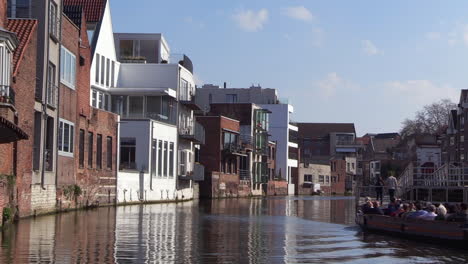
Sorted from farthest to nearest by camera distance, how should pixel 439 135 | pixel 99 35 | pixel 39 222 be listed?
1. pixel 439 135
2. pixel 99 35
3. pixel 39 222

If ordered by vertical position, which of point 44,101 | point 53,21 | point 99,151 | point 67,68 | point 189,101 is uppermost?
point 53,21

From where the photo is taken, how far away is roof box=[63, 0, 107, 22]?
58875 mm

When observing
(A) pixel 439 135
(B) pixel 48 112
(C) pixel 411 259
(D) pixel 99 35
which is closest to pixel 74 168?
(B) pixel 48 112

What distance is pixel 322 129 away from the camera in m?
177

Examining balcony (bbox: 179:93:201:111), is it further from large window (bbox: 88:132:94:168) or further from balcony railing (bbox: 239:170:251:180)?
large window (bbox: 88:132:94:168)

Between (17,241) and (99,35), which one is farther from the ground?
(99,35)

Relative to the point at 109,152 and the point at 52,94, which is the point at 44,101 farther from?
the point at 109,152

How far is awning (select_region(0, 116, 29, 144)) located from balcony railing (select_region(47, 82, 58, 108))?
1117cm

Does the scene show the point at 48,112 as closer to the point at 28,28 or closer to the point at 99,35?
the point at 28,28

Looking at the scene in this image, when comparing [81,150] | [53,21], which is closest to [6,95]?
[53,21]

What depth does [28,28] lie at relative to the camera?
1344 inches

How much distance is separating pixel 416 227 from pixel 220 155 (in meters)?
52.9

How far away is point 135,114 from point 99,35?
6939 millimetres

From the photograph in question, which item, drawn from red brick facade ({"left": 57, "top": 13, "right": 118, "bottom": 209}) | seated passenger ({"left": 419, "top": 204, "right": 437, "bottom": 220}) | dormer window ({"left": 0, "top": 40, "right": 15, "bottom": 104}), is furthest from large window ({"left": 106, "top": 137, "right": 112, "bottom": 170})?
seated passenger ({"left": 419, "top": 204, "right": 437, "bottom": 220})
